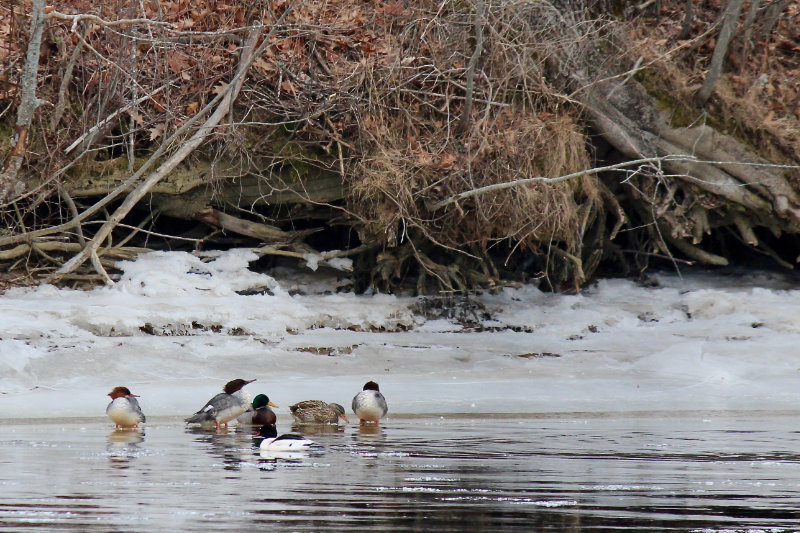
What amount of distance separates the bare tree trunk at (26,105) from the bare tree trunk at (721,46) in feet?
25.0

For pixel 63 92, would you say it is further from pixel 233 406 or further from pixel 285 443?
pixel 285 443

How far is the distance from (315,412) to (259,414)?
0.44 meters

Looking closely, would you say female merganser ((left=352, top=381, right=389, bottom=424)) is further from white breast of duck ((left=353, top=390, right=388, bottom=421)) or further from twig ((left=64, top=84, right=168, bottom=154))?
twig ((left=64, top=84, right=168, bottom=154))

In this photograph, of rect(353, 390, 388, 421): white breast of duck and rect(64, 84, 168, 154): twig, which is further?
rect(64, 84, 168, 154): twig

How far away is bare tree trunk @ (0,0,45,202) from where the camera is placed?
31.0 feet

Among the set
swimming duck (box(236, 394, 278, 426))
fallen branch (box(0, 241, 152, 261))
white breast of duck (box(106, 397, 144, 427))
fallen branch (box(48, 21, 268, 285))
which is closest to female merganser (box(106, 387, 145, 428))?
white breast of duck (box(106, 397, 144, 427))

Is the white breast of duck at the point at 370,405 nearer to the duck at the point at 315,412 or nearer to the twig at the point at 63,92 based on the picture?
the duck at the point at 315,412

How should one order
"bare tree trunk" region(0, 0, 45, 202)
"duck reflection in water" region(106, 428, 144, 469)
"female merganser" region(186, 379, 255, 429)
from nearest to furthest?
"duck reflection in water" region(106, 428, 144, 469) < "female merganser" region(186, 379, 255, 429) < "bare tree trunk" region(0, 0, 45, 202)

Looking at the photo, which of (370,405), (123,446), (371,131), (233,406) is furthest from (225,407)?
(371,131)

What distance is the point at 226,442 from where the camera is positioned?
7.61m

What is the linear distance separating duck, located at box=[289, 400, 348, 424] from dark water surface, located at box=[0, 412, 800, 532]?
6.4 inches

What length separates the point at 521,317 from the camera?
12.7 metres

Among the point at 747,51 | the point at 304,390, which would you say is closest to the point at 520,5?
the point at 747,51

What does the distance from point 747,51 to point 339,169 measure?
550 centimetres
